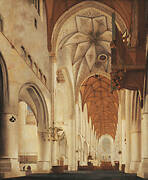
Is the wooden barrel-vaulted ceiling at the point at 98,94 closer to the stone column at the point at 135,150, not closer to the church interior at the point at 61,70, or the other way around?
the church interior at the point at 61,70

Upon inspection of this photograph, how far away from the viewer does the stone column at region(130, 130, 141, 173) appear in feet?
53.2

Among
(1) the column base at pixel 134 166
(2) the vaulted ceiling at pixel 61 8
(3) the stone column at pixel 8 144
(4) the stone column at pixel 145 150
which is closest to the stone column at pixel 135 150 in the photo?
(1) the column base at pixel 134 166

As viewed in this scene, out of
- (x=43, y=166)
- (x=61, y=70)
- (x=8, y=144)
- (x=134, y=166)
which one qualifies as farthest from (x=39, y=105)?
(x=61, y=70)

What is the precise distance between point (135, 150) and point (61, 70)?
10.3m

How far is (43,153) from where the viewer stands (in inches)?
641

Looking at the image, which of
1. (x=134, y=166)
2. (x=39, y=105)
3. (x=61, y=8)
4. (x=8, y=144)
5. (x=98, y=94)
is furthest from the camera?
(x=98, y=94)

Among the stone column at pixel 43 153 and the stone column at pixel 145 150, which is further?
the stone column at pixel 43 153

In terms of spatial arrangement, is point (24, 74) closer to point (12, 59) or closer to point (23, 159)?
point (12, 59)

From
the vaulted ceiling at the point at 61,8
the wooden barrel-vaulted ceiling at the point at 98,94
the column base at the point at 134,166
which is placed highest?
the vaulted ceiling at the point at 61,8

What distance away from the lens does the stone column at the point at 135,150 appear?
16.2 metres

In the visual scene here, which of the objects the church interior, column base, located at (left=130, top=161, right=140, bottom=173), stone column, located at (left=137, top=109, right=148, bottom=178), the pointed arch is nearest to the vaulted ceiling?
the church interior

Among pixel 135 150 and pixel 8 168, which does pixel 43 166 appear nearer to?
pixel 135 150

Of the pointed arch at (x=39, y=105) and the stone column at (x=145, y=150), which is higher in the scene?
the pointed arch at (x=39, y=105)

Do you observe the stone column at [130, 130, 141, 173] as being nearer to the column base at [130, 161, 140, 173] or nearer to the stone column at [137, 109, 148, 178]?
the column base at [130, 161, 140, 173]
